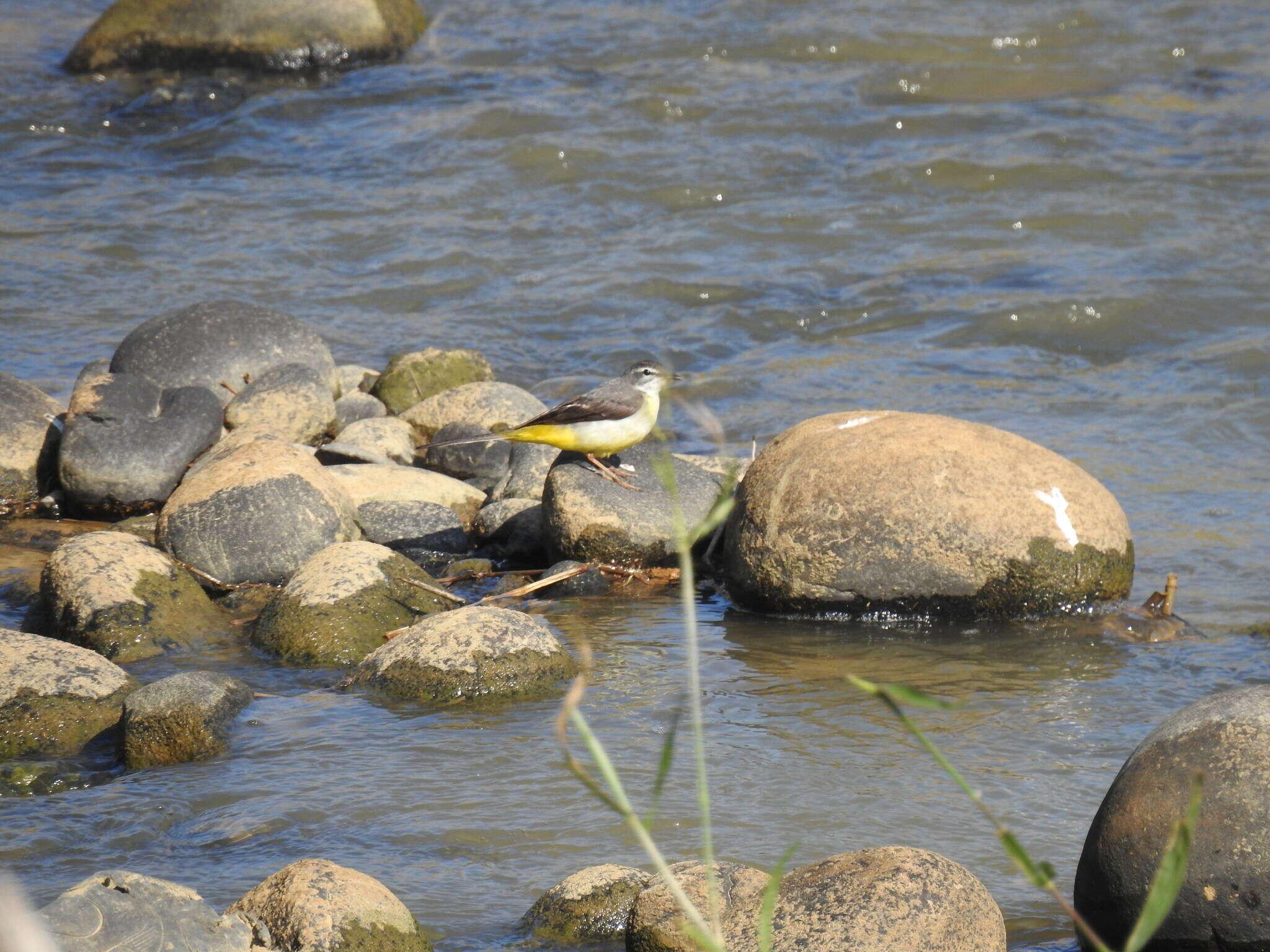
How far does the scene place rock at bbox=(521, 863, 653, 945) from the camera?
11.7 feet

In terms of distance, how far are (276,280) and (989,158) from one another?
7.09 meters

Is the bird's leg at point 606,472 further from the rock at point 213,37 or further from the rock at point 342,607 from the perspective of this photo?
the rock at point 213,37

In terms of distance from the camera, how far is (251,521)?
648cm

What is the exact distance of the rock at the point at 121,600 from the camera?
5.70 metres

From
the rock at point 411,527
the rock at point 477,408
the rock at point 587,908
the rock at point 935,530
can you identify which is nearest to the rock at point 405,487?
the rock at point 411,527

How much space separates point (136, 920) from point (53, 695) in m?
1.99

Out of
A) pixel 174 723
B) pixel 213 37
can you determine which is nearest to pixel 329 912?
pixel 174 723

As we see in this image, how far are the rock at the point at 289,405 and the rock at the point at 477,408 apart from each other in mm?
491

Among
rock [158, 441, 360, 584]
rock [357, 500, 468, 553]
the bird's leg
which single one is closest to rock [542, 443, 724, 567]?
the bird's leg

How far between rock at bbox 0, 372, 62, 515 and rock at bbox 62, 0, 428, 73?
10.4 metres

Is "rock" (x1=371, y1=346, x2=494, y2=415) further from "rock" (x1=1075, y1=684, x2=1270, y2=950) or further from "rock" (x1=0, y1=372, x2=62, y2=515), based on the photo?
"rock" (x1=1075, y1=684, x2=1270, y2=950)

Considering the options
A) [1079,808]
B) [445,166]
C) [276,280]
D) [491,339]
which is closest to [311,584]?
[1079,808]

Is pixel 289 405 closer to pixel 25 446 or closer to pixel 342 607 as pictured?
pixel 25 446

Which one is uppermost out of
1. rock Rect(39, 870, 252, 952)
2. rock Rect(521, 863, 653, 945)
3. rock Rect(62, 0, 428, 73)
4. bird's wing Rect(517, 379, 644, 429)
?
rock Rect(62, 0, 428, 73)
